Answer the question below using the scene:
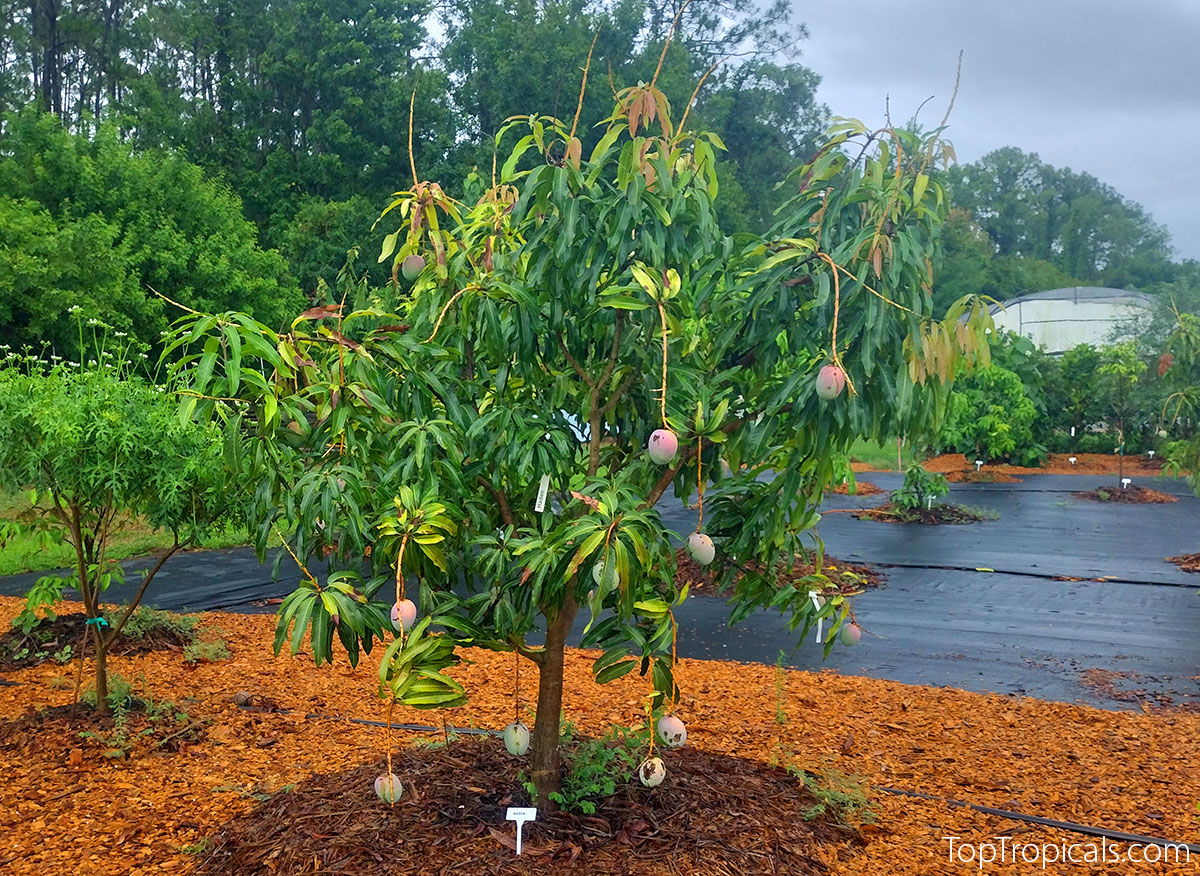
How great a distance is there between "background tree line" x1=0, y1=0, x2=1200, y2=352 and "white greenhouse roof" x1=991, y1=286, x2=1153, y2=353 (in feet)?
7.50

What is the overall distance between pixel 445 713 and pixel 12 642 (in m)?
2.79

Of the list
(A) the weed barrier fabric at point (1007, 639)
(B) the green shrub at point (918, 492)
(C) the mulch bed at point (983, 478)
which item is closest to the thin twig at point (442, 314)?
(A) the weed barrier fabric at point (1007, 639)

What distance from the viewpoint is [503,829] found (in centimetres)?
312

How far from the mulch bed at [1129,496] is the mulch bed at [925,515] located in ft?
12.9

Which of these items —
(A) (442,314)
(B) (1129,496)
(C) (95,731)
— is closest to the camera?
(A) (442,314)

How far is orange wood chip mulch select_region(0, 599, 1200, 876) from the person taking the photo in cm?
334

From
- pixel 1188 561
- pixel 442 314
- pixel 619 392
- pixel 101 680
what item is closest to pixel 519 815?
pixel 619 392

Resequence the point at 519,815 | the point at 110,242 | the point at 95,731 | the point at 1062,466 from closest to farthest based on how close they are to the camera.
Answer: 1. the point at 519,815
2. the point at 95,731
3. the point at 110,242
4. the point at 1062,466

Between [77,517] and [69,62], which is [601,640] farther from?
[69,62]

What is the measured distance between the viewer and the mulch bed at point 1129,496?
15531mm

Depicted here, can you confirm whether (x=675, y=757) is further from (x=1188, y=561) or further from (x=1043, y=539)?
(x=1043, y=539)

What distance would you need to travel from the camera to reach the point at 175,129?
2350 centimetres

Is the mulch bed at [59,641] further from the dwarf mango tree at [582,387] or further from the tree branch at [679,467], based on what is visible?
the tree branch at [679,467]

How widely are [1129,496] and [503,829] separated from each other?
50.6 feet
